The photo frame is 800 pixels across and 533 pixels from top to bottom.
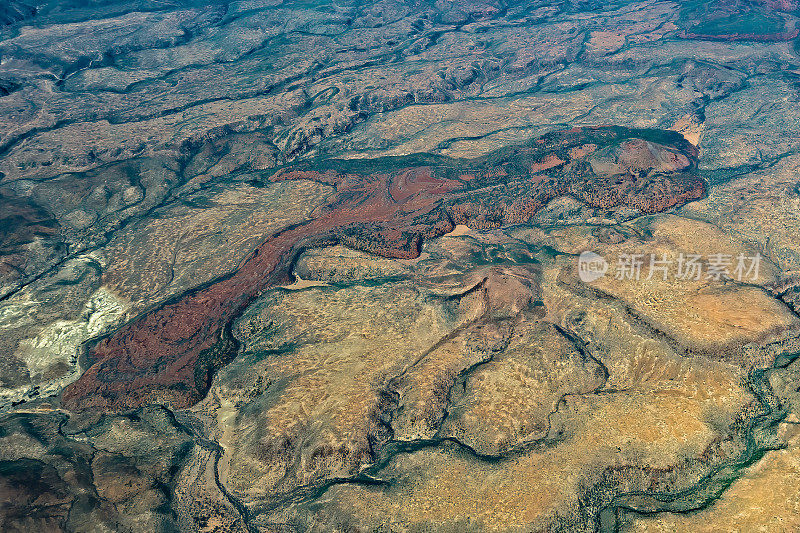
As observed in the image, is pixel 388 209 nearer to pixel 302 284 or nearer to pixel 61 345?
pixel 302 284

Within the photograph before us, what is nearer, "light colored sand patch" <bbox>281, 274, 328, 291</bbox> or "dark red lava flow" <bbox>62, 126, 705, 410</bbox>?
"dark red lava flow" <bbox>62, 126, 705, 410</bbox>

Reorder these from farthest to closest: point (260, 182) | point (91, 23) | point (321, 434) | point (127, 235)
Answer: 1. point (91, 23)
2. point (260, 182)
3. point (127, 235)
4. point (321, 434)

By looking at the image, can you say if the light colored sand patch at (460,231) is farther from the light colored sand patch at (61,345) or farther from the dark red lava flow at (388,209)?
the light colored sand patch at (61,345)

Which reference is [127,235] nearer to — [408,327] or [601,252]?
[408,327]

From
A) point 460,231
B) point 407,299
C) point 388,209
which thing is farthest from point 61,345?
point 460,231

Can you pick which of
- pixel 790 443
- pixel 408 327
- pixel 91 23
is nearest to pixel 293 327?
pixel 408 327

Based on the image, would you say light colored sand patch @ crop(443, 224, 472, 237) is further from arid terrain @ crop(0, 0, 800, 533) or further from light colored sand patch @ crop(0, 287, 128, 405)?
light colored sand patch @ crop(0, 287, 128, 405)

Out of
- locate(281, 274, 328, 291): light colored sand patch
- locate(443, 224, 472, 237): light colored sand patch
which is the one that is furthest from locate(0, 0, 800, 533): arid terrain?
locate(443, 224, 472, 237): light colored sand patch
